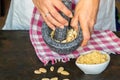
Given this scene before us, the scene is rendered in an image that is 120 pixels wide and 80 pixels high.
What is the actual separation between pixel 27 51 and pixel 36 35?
13 cm

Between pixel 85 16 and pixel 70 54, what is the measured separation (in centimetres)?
14

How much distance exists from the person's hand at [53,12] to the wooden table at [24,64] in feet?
0.43

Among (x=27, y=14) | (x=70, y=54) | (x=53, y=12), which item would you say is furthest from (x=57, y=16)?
(x=27, y=14)

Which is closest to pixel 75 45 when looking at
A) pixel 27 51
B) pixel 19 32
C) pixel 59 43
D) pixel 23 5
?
pixel 59 43

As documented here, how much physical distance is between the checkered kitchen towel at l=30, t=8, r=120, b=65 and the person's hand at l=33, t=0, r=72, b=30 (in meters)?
0.10

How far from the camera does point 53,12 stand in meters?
1.01

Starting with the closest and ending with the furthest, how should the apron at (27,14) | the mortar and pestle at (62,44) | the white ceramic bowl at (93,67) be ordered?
the white ceramic bowl at (93,67), the mortar and pestle at (62,44), the apron at (27,14)

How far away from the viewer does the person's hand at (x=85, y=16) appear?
1042mm

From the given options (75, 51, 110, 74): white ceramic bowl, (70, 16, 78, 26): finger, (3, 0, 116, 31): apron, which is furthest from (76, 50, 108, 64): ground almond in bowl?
(3, 0, 116, 31): apron

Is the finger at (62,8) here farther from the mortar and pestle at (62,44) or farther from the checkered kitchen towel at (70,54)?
the checkered kitchen towel at (70,54)

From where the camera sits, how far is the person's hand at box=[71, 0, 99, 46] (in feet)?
3.42

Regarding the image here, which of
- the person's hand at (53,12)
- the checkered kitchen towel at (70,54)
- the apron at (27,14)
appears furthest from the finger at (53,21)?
the apron at (27,14)

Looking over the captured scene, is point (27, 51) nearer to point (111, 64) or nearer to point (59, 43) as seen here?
point (59, 43)

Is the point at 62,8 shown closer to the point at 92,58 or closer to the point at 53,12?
the point at 53,12
